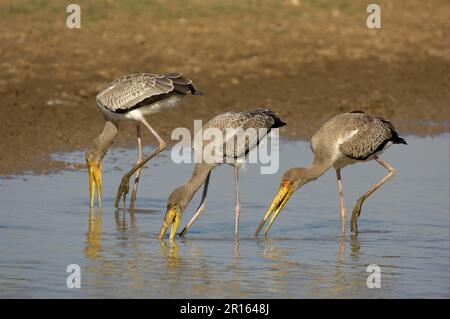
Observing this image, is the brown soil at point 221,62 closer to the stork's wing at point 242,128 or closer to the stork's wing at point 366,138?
the stork's wing at point 242,128

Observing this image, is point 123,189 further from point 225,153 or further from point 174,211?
point 174,211

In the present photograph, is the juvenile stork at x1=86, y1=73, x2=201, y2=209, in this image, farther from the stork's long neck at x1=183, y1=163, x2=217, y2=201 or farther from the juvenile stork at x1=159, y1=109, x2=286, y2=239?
the stork's long neck at x1=183, y1=163, x2=217, y2=201

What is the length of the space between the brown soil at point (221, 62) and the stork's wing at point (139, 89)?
4.60ft

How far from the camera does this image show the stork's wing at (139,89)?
1138 cm

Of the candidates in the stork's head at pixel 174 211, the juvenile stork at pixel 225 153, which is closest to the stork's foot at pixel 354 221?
the juvenile stork at pixel 225 153

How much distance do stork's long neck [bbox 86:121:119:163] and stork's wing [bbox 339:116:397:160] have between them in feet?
8.14

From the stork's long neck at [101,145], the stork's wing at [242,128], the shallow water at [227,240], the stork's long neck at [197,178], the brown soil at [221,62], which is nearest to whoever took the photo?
the shallow water at [227,240]

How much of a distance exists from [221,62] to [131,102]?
7012mm

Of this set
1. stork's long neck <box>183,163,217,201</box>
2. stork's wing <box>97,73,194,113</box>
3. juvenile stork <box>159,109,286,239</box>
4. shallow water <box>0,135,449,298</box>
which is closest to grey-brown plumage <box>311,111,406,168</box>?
juvenile stork <box>159,109,286,239</box>

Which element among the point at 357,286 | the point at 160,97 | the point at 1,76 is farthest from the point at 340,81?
the point at 357,286

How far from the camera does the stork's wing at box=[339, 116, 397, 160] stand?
10602 millimetres

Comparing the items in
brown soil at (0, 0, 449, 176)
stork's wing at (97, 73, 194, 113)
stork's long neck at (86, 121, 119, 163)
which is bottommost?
stork's long neck at (86, 121, 119, 163)

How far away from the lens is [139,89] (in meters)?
11.5
